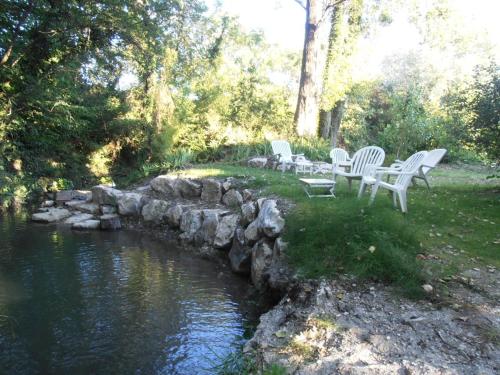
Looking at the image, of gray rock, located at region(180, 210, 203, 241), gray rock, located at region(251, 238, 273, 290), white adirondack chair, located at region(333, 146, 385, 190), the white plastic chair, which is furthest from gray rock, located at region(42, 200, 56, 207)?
the white plastic chair

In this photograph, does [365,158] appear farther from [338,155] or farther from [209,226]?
[209,226]

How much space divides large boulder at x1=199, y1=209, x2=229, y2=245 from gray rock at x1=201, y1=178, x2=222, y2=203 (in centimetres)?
91

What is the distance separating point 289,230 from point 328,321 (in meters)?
2.06

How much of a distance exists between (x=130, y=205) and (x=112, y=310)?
204 inches

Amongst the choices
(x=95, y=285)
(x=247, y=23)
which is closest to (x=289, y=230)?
(x=95, y=285)

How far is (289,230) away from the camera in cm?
544

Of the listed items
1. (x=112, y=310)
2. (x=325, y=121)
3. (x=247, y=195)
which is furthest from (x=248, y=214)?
(x=325, y=121)

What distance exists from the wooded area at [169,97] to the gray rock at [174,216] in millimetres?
2463

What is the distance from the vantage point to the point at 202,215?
7.88 metres

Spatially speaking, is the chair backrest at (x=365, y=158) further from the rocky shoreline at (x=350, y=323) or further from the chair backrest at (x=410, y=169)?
the rocky shoreline at (x=350, y=323)

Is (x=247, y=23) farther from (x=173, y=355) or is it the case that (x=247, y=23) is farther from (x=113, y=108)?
(x=173, y=355)

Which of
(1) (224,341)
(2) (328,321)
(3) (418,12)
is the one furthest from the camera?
(3) (418,12)

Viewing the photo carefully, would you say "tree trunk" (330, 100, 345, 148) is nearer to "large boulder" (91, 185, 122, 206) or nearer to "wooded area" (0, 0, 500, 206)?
"wooded area" (0, 0, 500, 206)

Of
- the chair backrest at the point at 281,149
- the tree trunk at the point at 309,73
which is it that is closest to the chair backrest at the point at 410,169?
the chair backrest at the point at 281,149
